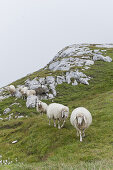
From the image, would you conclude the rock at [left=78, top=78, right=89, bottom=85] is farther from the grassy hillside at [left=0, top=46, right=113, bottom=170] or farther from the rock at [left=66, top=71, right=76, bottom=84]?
the grassy hillside at [left=0, top=46, right=113, bottom=170]

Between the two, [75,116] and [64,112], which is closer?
[75,116]

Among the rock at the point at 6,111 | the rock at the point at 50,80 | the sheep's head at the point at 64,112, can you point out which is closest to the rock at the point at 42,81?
the rock at the point at 50,80

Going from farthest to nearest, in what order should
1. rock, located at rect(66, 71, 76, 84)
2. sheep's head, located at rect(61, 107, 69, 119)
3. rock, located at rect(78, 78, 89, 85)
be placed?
rock, located at rect(66, 71, 76, 84) < rock, located at rect(78, 78, 89, 85) < sheep's head, located at rect(61, 107, 69, 119)

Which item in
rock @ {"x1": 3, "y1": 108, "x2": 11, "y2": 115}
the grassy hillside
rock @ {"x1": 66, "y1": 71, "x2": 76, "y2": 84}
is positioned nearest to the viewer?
the grassy hillside

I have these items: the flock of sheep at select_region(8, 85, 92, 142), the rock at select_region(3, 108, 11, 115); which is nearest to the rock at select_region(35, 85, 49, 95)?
the rock at select_region(3, 108, 11, 115)

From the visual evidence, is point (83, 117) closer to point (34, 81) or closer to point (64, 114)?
point (64, 114)

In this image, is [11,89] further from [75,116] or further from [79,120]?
[79,120]

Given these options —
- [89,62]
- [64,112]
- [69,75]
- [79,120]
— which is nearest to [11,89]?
[69,75]

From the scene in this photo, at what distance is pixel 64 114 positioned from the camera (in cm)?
1501

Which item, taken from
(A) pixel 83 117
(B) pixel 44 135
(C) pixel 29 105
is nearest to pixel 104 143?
(A) pixel 83 117

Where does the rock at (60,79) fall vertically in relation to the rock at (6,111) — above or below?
above

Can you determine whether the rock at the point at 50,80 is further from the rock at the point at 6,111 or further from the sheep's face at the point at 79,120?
the sheep's face at the point at 79,120

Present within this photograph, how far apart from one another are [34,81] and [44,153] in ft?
106

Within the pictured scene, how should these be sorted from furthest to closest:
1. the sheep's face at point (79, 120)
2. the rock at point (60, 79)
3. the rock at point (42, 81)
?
the rock at point (42, 81), the rock at point (60, 79), the sheep's face at point (79, 120)
